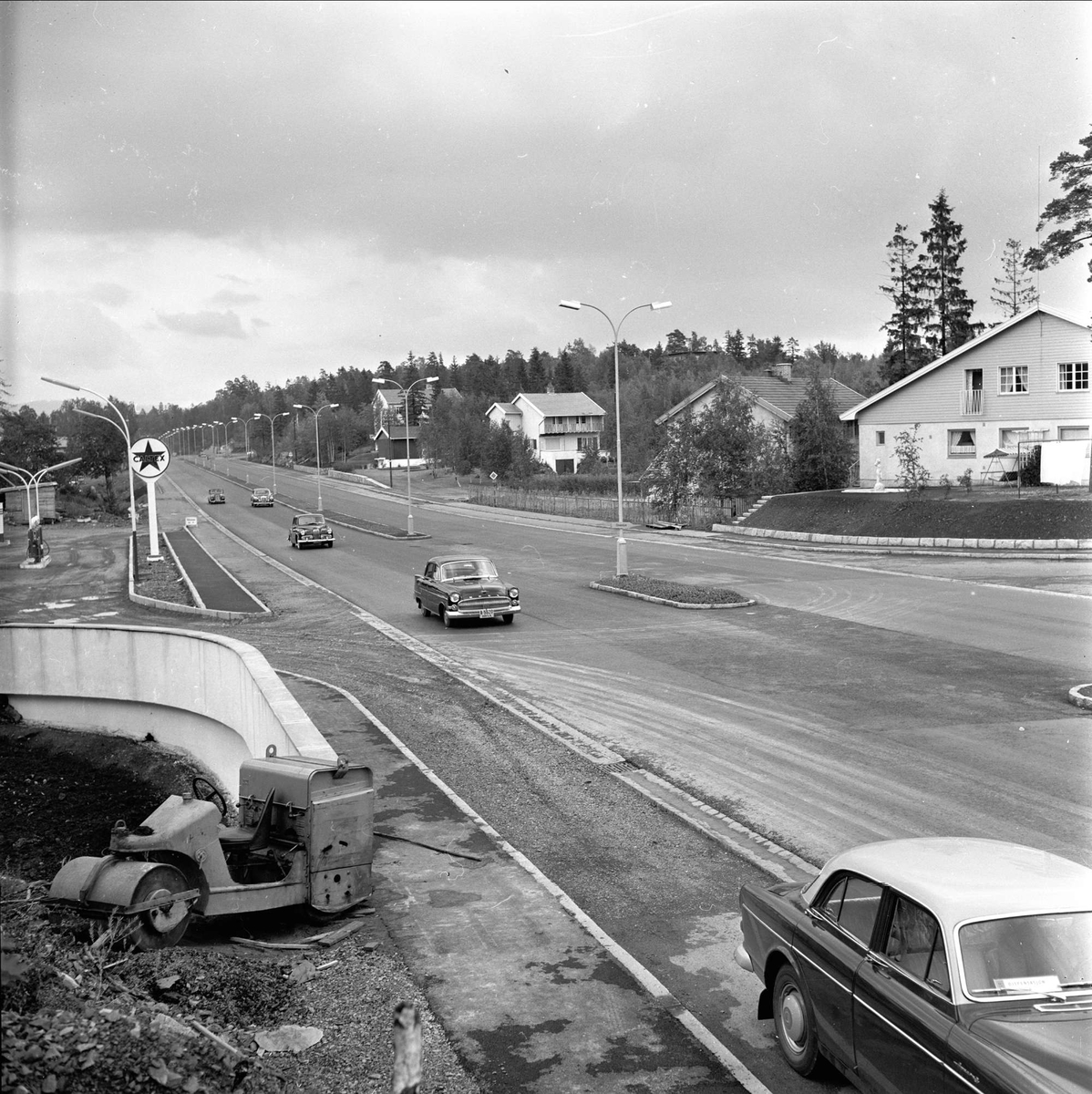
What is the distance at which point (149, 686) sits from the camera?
62.1ft

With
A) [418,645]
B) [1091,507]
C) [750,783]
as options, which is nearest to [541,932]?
[750,783]

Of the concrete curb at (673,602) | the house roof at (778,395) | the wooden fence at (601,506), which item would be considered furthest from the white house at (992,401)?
the concrete curb at (673,602)

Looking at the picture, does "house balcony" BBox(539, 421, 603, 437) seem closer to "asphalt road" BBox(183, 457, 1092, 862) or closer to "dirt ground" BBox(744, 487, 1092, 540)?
"dirt ground" BBox(744, 487, 1092, 540)

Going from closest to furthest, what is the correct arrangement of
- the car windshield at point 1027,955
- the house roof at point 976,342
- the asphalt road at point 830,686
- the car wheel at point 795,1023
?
the car windshield at point 1027,955
the car wheel at point 795,1023
the asphalt road at point 830,686
the house roof at point 976,342

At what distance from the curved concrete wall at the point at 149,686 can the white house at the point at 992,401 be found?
38.0 meters

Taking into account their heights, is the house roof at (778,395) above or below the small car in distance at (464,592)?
above

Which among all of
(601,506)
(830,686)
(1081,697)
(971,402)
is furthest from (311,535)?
(1081,697)

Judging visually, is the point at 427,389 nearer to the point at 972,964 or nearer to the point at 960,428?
the point at 960,428

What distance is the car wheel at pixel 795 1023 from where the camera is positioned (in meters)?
6.23

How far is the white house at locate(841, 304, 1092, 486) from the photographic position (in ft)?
157

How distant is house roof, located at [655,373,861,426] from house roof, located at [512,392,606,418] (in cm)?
3939

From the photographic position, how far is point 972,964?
16.6ft

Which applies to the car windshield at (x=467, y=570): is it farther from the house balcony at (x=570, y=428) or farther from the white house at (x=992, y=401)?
the house balcony at (x=570, y=428)

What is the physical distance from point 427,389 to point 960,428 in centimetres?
13589
